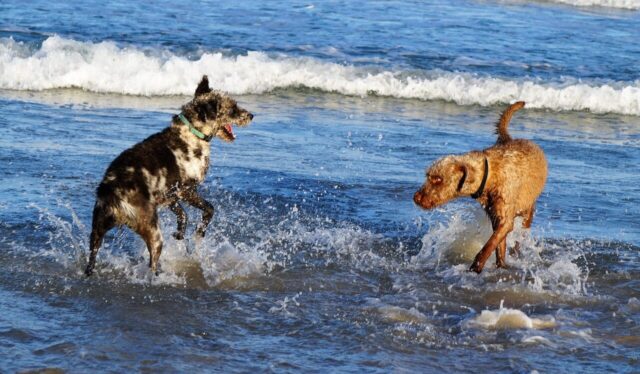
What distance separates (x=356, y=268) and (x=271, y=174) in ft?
9.14

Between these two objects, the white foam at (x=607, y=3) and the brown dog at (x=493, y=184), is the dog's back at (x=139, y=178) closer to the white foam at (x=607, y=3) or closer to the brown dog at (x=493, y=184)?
the brown dog at (x=493, y=184)

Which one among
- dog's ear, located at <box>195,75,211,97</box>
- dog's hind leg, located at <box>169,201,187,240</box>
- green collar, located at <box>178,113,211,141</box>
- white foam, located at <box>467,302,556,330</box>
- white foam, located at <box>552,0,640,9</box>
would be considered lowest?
white foam, located at <box>467,302,556,330</box>

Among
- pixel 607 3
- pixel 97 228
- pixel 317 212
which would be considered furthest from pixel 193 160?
pixel 607 3

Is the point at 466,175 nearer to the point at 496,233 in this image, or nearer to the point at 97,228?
the point at 496,233

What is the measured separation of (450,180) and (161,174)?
227cm

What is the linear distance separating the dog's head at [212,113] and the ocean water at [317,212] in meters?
0.98

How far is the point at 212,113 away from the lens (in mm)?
7848

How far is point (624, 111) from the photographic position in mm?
15328

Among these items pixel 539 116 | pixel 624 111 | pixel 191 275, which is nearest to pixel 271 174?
pixel 191 275

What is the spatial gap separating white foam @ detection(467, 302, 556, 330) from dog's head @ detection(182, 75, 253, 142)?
2.79m

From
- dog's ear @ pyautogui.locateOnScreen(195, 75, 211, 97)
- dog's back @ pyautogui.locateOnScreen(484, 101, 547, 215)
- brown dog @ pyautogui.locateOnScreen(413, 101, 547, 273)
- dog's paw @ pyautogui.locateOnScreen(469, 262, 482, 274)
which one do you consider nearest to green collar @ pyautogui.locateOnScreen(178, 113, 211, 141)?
dog's ear @ pyautogui.locateOnScreen(195, 75, 211, 97)

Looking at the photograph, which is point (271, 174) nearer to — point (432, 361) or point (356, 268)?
point (356, 268)

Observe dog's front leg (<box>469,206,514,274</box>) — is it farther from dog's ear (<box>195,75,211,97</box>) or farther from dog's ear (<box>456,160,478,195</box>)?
dog's ear (<box>195,75,211,97</box>)

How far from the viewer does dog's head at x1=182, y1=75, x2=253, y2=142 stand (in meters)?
7.72
